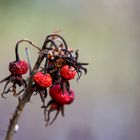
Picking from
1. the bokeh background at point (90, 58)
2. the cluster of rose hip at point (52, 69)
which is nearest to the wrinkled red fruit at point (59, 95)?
the cluster of rose hip at point (52, 69)

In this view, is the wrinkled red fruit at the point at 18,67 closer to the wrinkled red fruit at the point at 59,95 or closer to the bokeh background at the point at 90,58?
the wrinkled red fruit at the point at 59,95

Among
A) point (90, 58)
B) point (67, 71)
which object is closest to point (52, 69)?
point (67, 71)

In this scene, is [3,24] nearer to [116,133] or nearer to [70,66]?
[116,133]

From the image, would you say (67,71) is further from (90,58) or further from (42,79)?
(90,58)

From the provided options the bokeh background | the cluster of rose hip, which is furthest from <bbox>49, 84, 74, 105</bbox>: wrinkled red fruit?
the bokeh background

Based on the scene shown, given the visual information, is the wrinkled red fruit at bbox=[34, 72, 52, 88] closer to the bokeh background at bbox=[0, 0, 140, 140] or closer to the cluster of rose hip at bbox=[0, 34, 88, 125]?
the cluster of rose hip at bbox=[0, 34, 88, 125]
